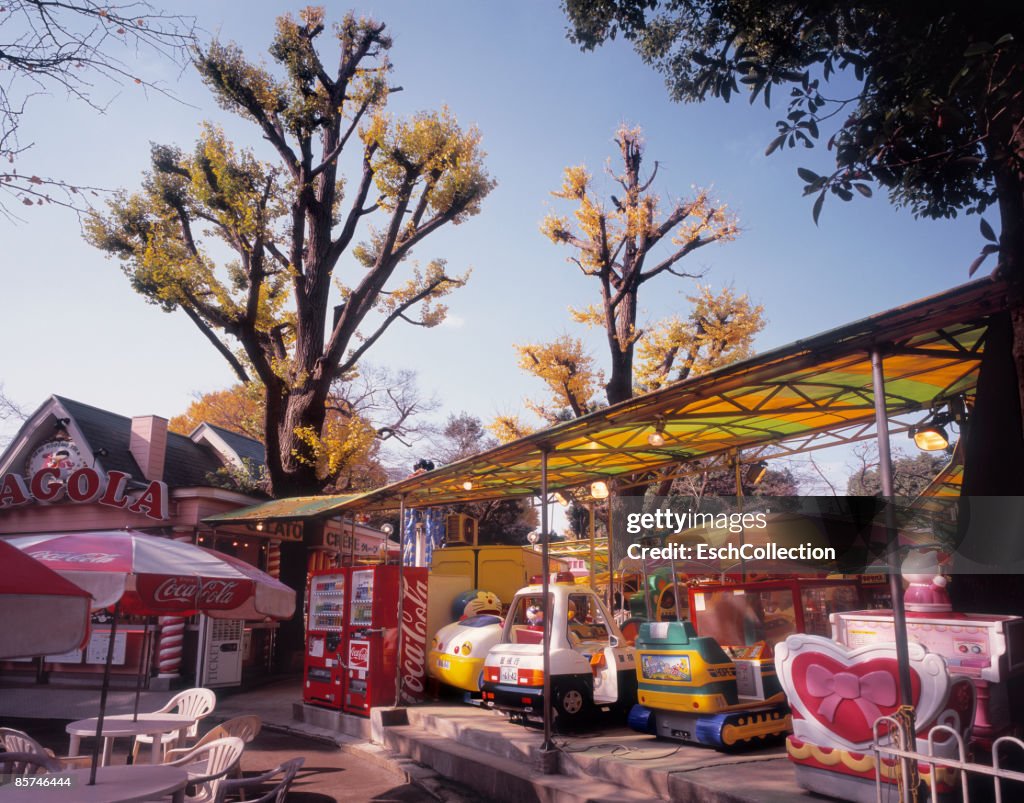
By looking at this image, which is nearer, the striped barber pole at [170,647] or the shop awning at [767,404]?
the shop awning at [767,404]

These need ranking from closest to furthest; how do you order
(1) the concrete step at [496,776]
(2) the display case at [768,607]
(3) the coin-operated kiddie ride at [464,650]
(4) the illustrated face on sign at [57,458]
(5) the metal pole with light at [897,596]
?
(5) the metal pole with light at [897,596] < (1) the concrete step at [496,776] < (2) the display case at [768,607] < (3) the coin-operated kiddie ride at [464,650] < (4) the illustrated face on sign at [57,458]

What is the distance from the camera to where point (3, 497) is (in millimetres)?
16906

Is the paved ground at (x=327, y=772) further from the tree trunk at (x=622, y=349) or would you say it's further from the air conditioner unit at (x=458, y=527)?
the tree trunk at (x=622, y=349)

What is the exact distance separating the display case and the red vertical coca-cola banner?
4.74 metres

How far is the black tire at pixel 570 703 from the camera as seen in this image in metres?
8.55

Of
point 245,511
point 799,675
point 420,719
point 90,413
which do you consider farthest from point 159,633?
point 799,675

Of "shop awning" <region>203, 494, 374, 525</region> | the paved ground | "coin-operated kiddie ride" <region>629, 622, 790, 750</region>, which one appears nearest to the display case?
"coin-operated kiddie ride" <region>629, 622, 790, 750</region>

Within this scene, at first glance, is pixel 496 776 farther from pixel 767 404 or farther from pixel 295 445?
pixel 295 445

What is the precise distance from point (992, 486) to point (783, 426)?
15.6ft

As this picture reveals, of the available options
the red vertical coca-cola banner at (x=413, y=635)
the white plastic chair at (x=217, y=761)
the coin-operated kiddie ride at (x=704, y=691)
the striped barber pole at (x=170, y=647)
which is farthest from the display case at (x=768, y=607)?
the striped barber pole at (x=170, y=647)

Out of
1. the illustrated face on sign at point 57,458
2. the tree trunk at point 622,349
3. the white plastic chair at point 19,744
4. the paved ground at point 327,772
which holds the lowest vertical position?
the paved ground at point 327,772

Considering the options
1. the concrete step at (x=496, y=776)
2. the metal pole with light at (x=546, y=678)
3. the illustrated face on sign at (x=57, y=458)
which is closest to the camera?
the concrete step at (x=496, y=776)

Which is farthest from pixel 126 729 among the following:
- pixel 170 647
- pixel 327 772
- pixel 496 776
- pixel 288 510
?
pixel 170 647

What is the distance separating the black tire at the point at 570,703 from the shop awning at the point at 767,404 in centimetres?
284
